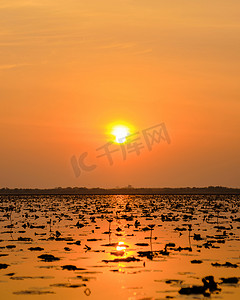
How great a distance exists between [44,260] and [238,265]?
7.75m

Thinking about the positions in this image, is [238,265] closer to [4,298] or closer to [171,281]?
[171,281]

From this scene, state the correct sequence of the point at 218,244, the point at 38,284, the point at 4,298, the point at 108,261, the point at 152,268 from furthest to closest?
the point at 218,244
the point at 108,261
the point at 152,268
the point at 38,284
the point at 4,298

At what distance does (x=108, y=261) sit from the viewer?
24.9 m

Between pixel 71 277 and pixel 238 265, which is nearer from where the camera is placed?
pixel 71 277

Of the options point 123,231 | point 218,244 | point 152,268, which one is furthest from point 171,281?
point 123,231

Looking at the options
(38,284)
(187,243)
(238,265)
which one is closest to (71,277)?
(38,284)

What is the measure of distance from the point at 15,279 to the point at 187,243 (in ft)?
44.5

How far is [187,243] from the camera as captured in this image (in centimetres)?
3241

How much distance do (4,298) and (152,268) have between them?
23.2ft

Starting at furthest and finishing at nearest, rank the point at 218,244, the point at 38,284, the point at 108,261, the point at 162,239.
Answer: the point at 162,239, the point at 218,244, the point at 108,261, the point at 38,284

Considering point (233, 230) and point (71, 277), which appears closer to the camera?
point (71, 277)

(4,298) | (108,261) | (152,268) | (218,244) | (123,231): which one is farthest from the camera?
(123,231)

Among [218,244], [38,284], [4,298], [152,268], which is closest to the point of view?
[4,298]

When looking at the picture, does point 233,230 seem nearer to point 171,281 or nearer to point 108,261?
point 108,261
